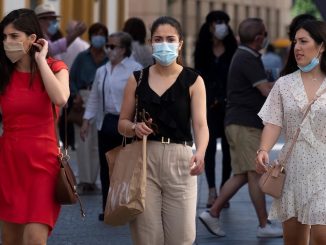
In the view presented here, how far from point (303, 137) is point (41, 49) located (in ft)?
5.28

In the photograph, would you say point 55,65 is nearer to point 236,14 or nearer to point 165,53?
point 165,53

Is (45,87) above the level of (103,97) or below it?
above

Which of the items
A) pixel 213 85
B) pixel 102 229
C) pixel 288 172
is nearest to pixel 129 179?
pixel 288 172

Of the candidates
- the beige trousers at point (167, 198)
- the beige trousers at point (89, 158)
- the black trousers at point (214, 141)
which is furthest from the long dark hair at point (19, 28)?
the beige trousers at point (89, 158)

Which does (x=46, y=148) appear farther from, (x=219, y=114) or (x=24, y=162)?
(x=219, y=114)

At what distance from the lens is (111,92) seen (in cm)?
1139

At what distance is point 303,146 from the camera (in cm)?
750

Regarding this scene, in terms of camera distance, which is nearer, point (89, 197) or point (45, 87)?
point (45, 87)

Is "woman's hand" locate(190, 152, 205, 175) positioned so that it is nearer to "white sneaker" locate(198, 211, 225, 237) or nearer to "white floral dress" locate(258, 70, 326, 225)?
"white floral dress" locate(258, 70, 326, 225)

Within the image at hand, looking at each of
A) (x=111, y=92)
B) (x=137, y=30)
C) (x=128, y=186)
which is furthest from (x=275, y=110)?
(x=137, y=30)

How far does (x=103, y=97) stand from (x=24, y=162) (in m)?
4.35

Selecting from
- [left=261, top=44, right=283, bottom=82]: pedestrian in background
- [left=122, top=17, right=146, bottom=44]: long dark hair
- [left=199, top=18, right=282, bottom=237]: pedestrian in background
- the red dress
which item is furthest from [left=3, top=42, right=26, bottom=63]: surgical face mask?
[left=122, top=17, right=146, bottom=44]: long dark hair

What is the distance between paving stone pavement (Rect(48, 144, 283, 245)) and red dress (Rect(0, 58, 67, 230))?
308 cm

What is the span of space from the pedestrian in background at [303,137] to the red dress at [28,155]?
1261 mm
